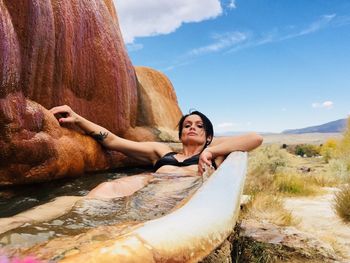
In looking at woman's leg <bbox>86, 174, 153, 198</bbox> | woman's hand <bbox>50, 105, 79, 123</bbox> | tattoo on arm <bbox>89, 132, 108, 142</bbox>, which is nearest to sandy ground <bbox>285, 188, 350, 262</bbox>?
woman's leg <bbox>86, 174, 153, 198</bbox>

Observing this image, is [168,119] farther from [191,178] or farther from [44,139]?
[44,139]

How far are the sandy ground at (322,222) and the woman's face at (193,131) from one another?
55.4 inches

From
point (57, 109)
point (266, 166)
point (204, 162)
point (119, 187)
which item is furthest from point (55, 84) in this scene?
point (266, 166)

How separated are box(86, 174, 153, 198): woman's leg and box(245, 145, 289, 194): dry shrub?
6.01 meters

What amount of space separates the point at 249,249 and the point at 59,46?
2.10 m

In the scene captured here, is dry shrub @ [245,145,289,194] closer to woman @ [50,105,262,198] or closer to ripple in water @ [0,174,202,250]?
woman @ [50,105,262,198]

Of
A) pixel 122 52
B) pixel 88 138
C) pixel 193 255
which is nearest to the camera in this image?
pixel 193 255

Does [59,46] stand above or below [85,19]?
below

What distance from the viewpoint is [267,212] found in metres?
4.30

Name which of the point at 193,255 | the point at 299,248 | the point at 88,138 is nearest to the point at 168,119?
the point at 88,138

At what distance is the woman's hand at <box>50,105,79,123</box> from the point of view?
3.02m

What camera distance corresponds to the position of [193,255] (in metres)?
1.01

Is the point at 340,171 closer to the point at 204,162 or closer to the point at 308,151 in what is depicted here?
the point at 204,162

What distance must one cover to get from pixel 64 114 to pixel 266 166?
10456 mm
